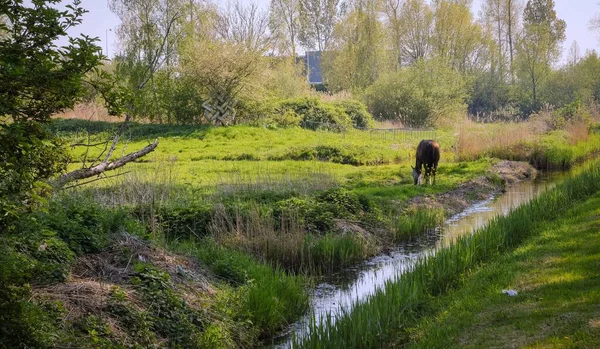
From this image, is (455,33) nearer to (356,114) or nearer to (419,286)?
(356,114)

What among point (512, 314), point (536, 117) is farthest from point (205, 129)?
point (512, 314)

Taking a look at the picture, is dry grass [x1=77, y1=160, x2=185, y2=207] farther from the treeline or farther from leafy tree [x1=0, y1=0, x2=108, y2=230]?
the treeline

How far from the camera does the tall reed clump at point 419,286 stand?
6.52m

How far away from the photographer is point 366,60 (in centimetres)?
5041

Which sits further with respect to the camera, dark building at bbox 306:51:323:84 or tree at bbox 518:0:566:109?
dark building at bbox 306:51:323:84

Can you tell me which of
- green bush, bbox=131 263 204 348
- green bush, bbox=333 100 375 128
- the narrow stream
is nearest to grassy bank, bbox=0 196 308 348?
green bush, bbox=131 263 204 348

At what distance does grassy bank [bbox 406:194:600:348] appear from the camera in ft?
20.0

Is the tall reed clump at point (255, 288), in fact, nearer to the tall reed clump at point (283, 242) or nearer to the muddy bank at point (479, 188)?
the tall reed clump at point (283, 242)

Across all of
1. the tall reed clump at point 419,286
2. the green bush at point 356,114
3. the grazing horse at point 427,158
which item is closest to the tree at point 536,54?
the green bush at point 356,114

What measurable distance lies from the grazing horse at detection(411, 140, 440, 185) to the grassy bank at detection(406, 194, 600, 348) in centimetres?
944

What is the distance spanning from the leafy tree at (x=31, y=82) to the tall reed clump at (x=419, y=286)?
11.5ft

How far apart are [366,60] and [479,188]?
32491 mm

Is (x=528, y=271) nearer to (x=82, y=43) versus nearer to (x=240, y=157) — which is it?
(x=82, y=43)

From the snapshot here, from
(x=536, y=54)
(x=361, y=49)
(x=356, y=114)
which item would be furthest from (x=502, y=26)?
(x=356, y=114)
